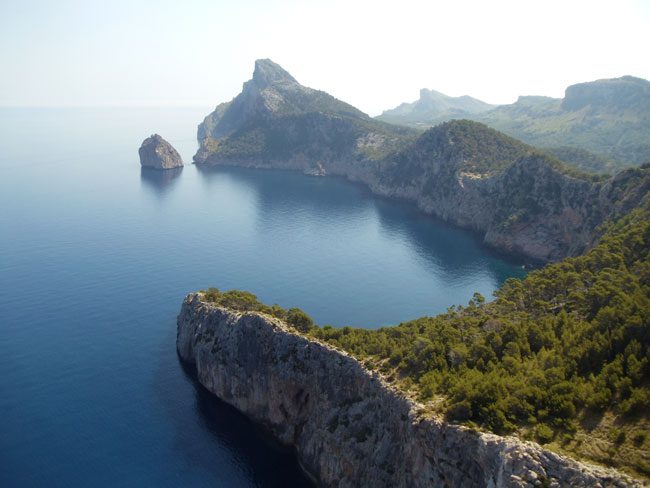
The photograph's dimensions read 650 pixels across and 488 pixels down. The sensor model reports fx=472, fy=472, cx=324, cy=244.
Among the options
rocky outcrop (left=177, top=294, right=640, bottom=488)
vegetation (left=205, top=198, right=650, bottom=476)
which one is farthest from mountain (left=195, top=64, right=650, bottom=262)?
rocky outcrop (left=177, top=294, right=640, bottom=488)

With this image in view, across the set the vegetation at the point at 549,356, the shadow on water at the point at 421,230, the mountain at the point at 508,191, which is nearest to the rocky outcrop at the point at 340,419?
the vegetation at the point at 549,356

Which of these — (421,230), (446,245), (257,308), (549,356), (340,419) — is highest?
(549,356)

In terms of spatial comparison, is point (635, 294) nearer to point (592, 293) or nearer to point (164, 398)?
point (592, 293)

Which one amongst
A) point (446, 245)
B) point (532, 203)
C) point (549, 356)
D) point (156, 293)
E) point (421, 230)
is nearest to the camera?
point (549, 356)

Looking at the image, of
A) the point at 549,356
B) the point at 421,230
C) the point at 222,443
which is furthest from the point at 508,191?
the point at 222,443

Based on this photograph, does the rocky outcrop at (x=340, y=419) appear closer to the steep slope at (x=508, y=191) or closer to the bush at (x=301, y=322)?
the bush at (x=301, y=322)

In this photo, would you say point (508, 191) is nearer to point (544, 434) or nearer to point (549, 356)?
point (549, 356)

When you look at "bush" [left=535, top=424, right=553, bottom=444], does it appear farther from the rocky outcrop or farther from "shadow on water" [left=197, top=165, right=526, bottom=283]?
"shadow on water" [left=197, top=165, right=526, bottom=283]
